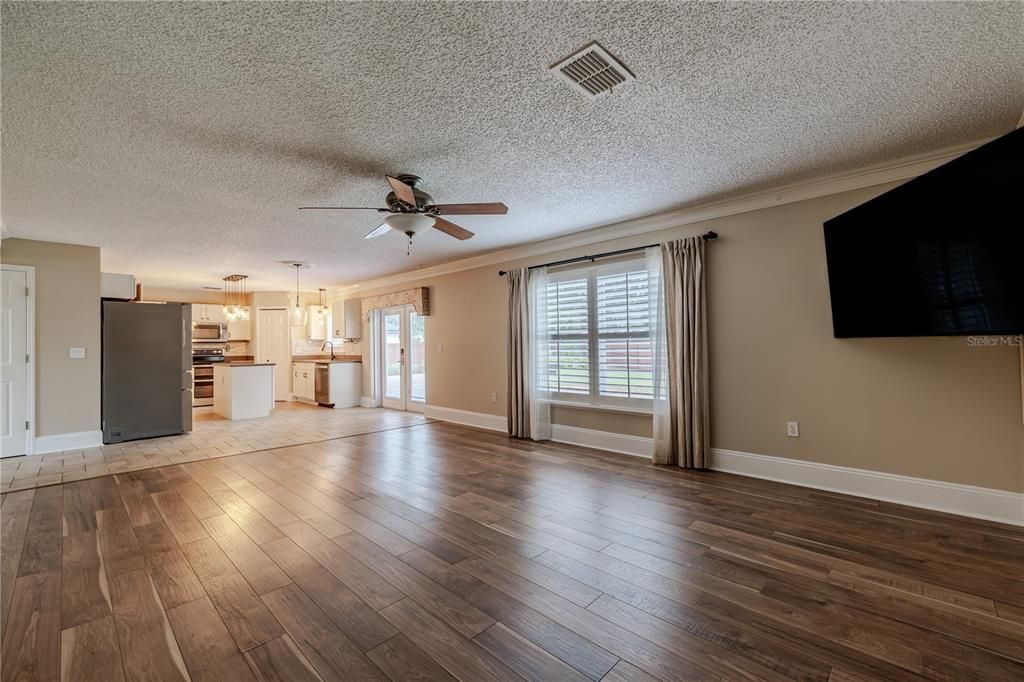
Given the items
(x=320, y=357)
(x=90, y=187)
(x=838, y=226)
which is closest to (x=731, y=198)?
(x=838, y=226)

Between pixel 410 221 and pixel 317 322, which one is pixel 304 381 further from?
pixel 410 221

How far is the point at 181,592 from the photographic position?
2.18 m

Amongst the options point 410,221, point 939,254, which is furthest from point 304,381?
point 939,254

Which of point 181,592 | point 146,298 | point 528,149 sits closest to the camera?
point 181,592

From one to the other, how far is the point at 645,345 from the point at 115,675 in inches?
174

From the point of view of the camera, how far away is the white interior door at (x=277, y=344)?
32.3ft

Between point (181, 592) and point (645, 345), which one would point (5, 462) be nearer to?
point (181, 592)

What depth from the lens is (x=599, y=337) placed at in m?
5.12

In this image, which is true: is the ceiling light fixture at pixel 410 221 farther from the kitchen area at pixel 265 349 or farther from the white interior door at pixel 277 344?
the white interior door at pixel 277 344

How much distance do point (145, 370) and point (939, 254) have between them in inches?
323

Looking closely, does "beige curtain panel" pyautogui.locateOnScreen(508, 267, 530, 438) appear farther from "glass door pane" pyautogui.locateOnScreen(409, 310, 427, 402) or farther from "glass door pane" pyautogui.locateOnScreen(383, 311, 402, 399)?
"glass door pane" pyautogui.locateOnScreen(383, 311, 402, 399)

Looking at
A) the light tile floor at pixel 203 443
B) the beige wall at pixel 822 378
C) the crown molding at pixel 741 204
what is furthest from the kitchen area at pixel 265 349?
the beige wall at pixel 822 378

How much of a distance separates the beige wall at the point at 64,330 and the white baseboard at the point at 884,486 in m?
7.34

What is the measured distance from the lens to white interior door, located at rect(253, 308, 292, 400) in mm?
9836
